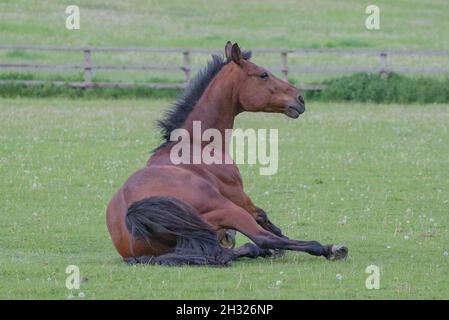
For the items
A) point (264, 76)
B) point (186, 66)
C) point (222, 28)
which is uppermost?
point (264, 76)

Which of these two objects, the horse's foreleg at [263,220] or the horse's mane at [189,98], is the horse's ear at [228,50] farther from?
the horse's foreleg at [263,220]

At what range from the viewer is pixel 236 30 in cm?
4738

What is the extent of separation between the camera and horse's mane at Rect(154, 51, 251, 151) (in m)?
→ 9.85

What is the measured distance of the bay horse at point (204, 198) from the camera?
8953mm

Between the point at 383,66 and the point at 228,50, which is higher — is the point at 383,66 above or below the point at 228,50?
below

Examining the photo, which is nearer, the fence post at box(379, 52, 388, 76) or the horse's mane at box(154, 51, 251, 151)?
the horse's mane at box(154, 51, 251, 151)

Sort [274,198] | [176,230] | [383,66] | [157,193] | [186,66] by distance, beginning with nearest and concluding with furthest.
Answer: [176,230] < [157,193] < [274,198] < [383,66] < [186,66]

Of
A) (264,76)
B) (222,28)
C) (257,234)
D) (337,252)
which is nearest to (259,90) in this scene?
(264,76)

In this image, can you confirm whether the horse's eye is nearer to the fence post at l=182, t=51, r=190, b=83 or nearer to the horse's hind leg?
the horse's hind leg

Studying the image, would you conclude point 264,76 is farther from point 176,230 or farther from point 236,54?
point 176,230

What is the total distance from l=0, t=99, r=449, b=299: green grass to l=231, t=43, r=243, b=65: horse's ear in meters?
1.90

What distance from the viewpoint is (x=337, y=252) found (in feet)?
30.4

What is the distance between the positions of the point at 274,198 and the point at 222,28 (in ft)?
112

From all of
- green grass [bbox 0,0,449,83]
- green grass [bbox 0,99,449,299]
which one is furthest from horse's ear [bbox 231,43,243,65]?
green grass [bbox 0,0,449,83]
